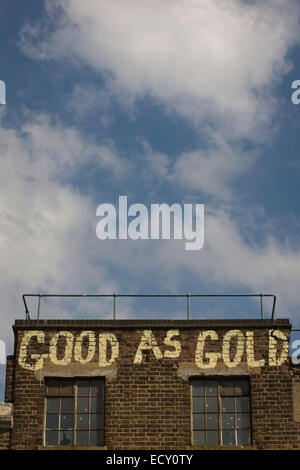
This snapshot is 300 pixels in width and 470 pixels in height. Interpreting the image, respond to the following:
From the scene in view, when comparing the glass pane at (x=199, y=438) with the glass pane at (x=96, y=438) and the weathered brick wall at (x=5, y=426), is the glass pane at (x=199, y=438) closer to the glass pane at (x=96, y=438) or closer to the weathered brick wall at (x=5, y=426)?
the glass pane at (x=96, y=438)

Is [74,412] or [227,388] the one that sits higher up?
[227,388]

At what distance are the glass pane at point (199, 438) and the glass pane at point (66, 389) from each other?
3428 millimetres

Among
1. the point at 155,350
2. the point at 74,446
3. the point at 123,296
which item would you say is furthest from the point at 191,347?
the point at 74,446

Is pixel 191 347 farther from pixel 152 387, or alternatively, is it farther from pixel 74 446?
pixel 74 446

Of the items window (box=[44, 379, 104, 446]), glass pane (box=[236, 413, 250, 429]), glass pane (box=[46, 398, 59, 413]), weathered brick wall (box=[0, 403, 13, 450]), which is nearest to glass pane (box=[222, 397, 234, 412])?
A: glass pane (box=[236, 413, 250, 429])

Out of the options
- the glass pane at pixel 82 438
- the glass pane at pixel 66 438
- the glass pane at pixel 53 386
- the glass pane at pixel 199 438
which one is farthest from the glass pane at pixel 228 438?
the glass pane at pixel 53 386

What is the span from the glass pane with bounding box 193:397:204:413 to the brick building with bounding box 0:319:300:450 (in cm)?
3

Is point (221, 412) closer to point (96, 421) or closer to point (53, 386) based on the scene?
point (96, 421)

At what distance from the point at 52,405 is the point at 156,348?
10.2ft

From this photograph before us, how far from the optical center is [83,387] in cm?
2077

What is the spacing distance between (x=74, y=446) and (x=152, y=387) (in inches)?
98.7

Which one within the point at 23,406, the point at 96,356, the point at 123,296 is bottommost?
the point at 23,406

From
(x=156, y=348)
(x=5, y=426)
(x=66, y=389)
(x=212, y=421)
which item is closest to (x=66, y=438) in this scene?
(x=66, y=389)
